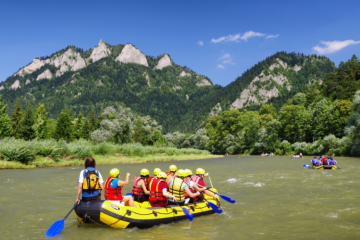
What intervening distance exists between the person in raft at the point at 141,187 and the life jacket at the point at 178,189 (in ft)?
3.43

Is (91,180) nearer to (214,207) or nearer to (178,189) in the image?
(178,189)

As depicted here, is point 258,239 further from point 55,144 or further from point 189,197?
point 55,144

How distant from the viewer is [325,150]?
175 ft

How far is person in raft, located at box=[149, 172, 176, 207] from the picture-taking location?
9758 mm

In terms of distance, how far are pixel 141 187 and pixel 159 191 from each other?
0.77 meters

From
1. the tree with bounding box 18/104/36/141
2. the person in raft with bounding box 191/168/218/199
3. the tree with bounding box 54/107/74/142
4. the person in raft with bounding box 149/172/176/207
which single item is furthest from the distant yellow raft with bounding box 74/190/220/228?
the tree with bounding box 54/107/74/142

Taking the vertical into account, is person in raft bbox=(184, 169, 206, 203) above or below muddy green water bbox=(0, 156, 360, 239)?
above

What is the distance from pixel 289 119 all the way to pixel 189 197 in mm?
69303

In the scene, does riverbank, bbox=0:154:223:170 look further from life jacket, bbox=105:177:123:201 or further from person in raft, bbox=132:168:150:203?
life jacket, bbox=105:177:123:201

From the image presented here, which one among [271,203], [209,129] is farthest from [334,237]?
[209,129]

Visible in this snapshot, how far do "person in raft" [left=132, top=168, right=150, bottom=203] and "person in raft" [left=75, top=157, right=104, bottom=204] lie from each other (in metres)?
1.88

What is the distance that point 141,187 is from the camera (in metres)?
10.1

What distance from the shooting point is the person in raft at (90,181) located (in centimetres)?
814

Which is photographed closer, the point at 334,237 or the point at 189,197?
the point at 334,237
